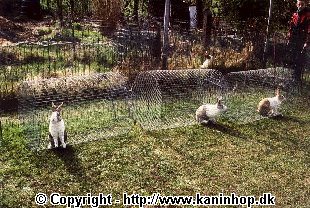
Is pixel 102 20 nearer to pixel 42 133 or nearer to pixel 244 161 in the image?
pixel 42 133

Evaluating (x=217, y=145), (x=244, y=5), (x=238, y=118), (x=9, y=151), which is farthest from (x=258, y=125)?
(x=244, y=5)

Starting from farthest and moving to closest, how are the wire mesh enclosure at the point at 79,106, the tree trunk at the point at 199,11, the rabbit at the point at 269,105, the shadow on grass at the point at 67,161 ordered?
the tree trunk at the point at 199,11, the rabbit at the point at 269,105, the wire mesh enclosure at the point at 79,106, the shadow on grass at the point at 67,161

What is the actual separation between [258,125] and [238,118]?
0.41 metres

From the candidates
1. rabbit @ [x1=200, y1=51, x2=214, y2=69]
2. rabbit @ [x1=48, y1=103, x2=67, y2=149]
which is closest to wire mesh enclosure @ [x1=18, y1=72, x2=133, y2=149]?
rabbit @ [x1=48, y1=103, x2=67, y2=149]

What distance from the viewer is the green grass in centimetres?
593

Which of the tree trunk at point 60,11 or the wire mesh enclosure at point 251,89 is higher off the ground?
the tree trunk at point 60,11

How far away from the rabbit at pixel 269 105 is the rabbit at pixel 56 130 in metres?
4.02

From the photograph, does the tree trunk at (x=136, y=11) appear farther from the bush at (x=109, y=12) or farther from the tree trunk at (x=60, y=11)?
the tree trunk at (x=60, y=11)

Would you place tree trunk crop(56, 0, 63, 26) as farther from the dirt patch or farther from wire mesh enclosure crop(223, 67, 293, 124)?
wire mesh enclosure crop(223, 67, 293, 124)

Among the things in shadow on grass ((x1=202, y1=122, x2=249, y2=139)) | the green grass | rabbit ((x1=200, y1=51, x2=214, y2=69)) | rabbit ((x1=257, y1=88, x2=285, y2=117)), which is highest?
rabbit ((x1=200, y1=51, x2=214, y2=69))

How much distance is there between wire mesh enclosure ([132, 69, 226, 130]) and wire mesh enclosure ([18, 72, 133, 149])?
379mm

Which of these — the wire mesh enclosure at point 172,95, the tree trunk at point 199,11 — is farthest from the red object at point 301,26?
the tree trunk at point 199,11

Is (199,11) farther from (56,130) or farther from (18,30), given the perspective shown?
(56,130)

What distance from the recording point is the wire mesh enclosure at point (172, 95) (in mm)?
8258
